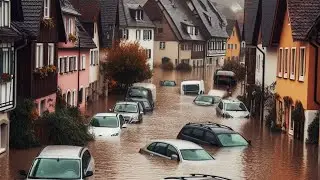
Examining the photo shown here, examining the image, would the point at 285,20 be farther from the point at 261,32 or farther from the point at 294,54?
the point at 261,32

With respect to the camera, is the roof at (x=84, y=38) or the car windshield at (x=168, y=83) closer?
the roof at (x=84, y=38)

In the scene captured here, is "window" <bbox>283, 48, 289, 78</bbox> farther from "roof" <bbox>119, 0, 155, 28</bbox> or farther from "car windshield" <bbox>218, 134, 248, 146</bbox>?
"roof" <bbox>119, 0, 155, 28</bbox>

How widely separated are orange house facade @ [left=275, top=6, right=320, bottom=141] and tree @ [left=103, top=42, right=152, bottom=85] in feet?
68.8

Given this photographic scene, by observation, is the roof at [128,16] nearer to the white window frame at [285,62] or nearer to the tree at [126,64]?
the tree at [126,64]

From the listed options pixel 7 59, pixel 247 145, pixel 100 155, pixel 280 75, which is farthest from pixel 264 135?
pixel 7 59

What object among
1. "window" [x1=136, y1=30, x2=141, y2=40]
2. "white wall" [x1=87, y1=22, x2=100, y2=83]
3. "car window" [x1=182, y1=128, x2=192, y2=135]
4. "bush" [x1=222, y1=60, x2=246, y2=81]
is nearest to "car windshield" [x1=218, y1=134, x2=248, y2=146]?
"car window" [x1=182, y1=128, x2=192, y2=135]

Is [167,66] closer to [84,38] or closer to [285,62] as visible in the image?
[84,38]

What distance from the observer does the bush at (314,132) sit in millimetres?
35794

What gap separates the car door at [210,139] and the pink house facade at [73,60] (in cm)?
1454

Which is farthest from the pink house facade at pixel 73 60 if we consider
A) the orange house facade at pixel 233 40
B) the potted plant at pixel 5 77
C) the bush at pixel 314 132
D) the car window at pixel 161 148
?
the orange house facade at pixel 233 40

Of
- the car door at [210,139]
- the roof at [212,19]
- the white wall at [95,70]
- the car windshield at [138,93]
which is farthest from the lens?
the roof at [212,19]

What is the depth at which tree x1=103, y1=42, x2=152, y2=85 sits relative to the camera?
63.5 m

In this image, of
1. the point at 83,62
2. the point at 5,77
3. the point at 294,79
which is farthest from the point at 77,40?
the point at 5,77

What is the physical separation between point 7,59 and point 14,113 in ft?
10.8
